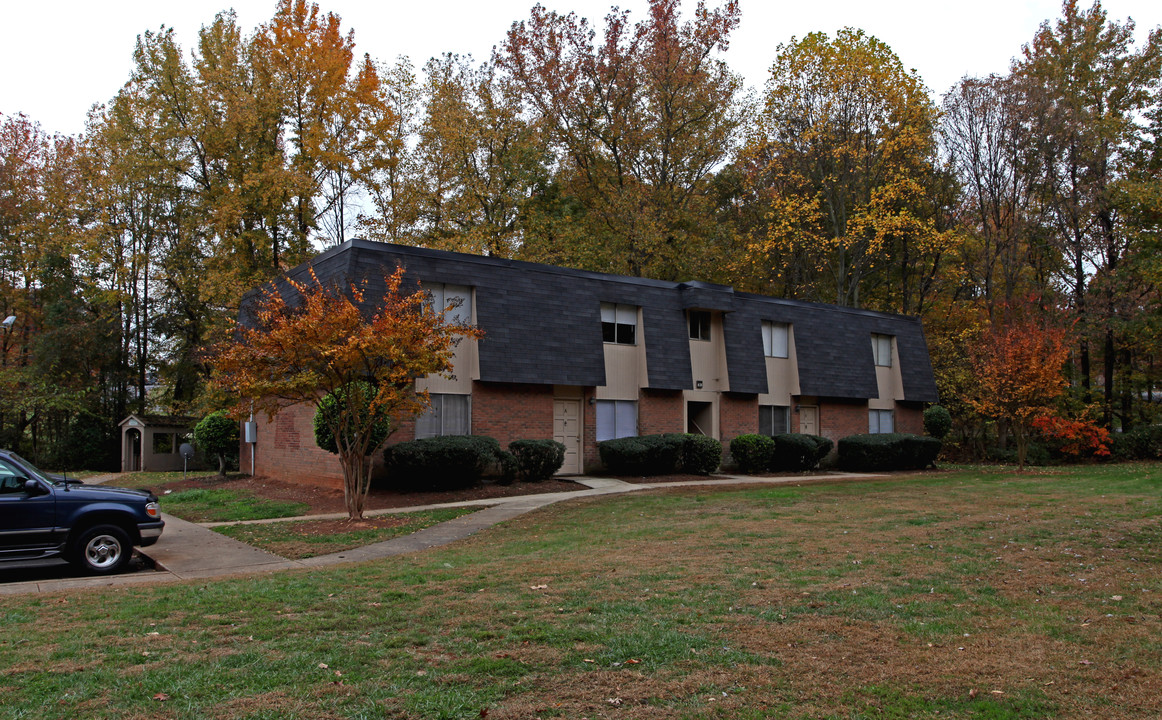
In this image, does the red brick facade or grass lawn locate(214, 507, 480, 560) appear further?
the red brick facade

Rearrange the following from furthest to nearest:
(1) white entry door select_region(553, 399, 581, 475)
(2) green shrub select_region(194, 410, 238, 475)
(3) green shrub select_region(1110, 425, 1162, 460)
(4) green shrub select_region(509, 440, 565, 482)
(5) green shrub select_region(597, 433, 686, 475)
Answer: (3) green shrub select_region(1110, 425, 1162, 460), (2) green shrub select_region(194, 410, 238, 475), (1) white entry door select_region(553, 399, 581, 475), (5) green shrub select_region(597, 433, 686, 475), (4) green shrub select_region(509, 440, 565, 482)

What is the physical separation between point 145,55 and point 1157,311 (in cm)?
4274

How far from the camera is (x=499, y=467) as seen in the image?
793 inches

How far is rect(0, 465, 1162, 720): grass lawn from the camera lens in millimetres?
4848

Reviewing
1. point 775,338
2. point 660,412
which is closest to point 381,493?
point 660,412

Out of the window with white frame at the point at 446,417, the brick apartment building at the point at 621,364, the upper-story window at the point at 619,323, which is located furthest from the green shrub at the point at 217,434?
the upper-story window at the point at 619,323

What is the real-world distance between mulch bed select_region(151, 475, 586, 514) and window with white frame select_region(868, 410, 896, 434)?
47.9ft

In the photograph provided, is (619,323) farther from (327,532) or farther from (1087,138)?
(1087,138)

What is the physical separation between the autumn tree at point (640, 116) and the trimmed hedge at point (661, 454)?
39.7ft

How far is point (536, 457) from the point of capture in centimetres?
2053

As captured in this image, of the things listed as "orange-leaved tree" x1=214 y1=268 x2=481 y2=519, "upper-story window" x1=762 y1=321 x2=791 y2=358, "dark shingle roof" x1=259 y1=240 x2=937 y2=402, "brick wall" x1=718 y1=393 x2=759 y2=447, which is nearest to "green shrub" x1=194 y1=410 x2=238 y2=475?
"dark shingle roof" x1=259 y1=240 x2=937 y2=402

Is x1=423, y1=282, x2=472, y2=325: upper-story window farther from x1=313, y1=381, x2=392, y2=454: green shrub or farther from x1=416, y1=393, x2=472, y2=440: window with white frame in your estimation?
x1=313, y1=381, x2=392, y2=454: green shrub

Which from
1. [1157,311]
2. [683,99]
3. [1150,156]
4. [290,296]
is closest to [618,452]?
[290,296]

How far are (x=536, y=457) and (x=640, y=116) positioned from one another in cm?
2025
